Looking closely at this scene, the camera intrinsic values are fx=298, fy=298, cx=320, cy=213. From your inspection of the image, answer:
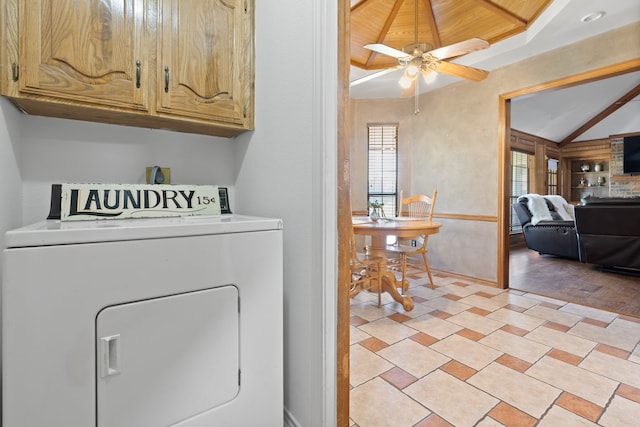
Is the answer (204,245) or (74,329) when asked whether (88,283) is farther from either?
(204,245)

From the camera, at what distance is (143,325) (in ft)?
2.91

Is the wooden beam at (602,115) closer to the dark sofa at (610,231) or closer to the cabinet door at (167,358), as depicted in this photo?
the dark sofa at (610,231)

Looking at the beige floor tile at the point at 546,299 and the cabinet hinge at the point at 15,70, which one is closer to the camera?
the cabinet hinge at the point at 15,70

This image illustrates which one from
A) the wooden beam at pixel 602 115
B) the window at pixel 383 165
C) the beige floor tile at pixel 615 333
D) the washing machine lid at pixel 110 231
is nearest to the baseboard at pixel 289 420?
the washing machine lid at pixel 110 231

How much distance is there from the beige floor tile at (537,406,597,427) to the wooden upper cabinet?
201cm

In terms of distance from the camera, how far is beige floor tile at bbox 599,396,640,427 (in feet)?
4.58

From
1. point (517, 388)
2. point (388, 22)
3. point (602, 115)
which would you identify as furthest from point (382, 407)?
Answer: point (602, 115)

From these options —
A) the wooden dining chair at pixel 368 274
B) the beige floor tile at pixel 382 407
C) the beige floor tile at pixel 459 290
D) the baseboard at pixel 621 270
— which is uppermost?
the wooden dining chair at pixel 368 274

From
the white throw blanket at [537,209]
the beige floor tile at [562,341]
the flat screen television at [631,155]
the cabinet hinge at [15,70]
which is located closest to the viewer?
the cabinet hinge at [15,70]

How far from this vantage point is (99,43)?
113 centimetres

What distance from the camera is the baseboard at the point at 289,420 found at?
1.22 metres

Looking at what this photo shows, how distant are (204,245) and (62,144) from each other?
91 centimetres

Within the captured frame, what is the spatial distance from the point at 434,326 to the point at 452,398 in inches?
36.8

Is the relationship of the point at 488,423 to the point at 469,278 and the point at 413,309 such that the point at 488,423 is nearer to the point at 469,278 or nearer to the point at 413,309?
the point at 413,309
